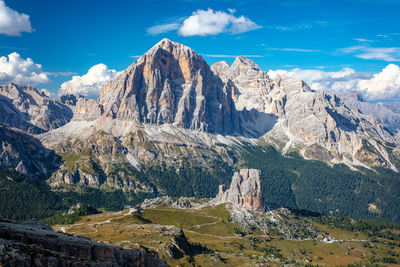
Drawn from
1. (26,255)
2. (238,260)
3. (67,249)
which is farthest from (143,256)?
(238,260)

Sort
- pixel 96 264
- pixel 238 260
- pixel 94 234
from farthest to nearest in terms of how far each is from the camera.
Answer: pixel 238 260, pixel 94 234, pixel 96 264

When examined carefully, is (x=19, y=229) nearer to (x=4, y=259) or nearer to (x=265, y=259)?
(x=4, y=259)

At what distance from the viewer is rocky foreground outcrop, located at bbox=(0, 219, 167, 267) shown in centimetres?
5675

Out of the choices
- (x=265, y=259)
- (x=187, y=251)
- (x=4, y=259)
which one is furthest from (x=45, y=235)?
(x=265, y=259)

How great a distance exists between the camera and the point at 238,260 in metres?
187

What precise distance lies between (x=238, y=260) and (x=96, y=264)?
134050 millimetres

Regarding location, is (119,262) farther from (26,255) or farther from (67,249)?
(26,255)

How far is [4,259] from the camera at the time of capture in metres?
52.9

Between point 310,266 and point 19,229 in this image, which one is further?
point 310,266

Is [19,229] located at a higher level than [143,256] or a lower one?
higher

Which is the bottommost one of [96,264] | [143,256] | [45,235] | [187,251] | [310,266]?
[310,266]

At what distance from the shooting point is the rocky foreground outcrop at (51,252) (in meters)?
56.8

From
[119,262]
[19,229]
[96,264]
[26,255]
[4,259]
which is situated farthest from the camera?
[119,262]

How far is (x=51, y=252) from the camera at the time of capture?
206 feet
